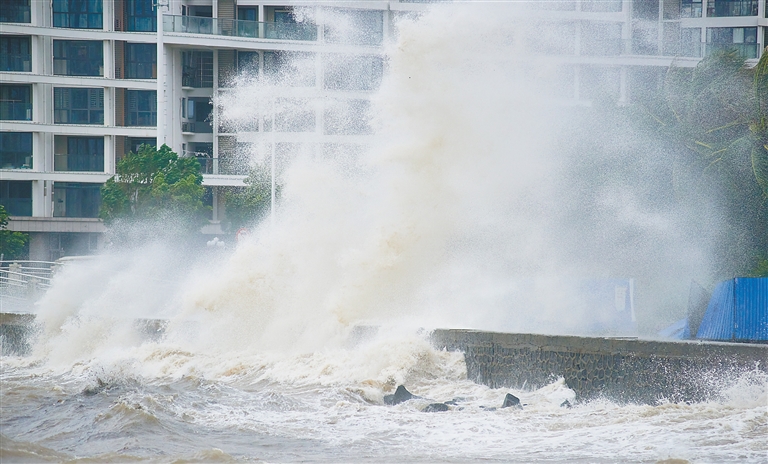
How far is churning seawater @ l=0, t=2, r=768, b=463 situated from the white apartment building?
56.3 feet

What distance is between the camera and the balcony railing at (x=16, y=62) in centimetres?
4319

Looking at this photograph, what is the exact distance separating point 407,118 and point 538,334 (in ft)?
22.4

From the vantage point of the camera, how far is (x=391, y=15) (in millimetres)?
40594

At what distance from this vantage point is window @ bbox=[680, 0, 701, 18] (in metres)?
43.2

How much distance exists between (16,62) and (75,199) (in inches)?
263

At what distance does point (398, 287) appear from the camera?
1952 centimetres

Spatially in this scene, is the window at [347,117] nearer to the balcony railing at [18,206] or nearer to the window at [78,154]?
the window at [78,154]

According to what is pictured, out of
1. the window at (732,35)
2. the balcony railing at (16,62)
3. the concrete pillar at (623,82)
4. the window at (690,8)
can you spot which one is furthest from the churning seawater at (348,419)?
the window at (732,35)

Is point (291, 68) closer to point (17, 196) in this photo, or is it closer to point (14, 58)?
point (14, 58)

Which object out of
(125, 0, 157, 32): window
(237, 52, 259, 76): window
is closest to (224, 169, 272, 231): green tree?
(237, 52, 259, 76): window

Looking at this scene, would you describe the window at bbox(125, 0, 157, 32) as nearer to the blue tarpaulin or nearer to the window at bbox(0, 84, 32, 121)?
the window at bbox(0, 84, 32, 121)

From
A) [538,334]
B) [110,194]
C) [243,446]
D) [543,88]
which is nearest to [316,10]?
[110,194]

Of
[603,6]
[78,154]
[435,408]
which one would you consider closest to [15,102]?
[78,154]

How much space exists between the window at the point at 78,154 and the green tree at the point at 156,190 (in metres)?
7.54
